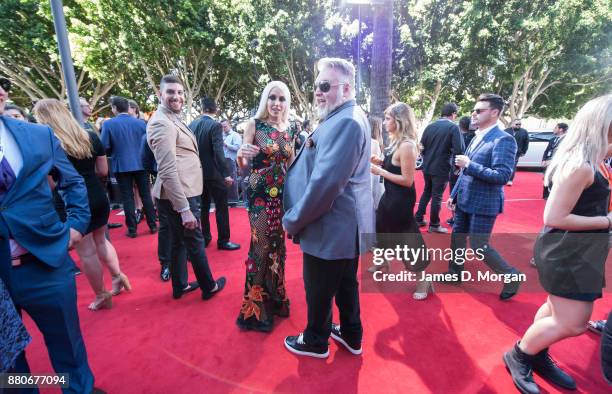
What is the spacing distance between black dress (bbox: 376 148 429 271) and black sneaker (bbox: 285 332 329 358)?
1.31m

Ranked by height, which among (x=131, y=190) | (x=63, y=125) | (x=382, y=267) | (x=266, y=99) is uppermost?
(x=266, y=99)

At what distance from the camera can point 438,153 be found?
188 inches

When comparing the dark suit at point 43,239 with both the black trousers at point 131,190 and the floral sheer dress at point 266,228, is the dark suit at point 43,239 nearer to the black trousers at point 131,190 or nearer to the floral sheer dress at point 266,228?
the floral sheer dress at point 266,228

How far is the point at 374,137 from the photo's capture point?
4.09 metres

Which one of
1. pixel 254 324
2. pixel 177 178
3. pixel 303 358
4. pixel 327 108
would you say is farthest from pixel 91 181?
pixel 303 358

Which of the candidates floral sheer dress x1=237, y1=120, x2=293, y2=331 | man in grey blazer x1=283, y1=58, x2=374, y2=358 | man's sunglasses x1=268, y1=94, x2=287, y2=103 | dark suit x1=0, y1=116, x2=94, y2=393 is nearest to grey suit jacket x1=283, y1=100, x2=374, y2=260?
man in grey blazer x1=283, y1=58, x2=374, y2=358

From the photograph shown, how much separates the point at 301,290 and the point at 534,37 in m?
16.8

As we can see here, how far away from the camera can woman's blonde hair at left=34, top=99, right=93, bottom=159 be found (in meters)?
2.26

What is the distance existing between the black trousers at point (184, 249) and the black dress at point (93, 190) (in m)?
0.46

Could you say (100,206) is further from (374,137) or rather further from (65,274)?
(374,137)

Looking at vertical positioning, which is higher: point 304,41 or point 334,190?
point 304,41

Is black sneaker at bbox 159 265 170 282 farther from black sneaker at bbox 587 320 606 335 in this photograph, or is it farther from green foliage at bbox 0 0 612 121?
green foliage at bbox 0 0 612 121

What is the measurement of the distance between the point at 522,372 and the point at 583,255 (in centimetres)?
85

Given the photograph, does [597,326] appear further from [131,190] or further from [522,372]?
[131,190]
